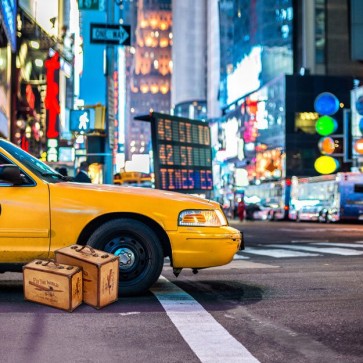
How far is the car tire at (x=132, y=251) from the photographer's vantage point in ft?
22.8

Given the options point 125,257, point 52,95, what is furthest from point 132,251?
point 52,95

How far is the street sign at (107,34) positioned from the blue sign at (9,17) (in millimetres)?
5244

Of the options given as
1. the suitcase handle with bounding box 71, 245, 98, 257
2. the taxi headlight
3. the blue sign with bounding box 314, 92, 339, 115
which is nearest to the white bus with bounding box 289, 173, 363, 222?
the blue sign with bounding box 314, 92, 339, 115

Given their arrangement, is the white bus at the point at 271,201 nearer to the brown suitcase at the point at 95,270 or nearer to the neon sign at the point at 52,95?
the neon sign at the point at 52,95

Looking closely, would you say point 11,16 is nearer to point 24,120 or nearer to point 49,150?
point 24,120

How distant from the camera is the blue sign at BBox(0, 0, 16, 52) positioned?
2602 centimetres

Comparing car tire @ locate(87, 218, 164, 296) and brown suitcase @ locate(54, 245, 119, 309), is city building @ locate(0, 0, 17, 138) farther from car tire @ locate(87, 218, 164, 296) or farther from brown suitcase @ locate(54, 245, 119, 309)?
brown suitcase @ locate(54, 245, 119, 309)

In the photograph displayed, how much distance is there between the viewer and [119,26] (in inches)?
884

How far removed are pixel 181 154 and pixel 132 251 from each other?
1633 inches

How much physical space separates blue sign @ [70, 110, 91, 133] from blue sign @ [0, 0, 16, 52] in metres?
14.3

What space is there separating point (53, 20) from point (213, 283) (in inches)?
1584

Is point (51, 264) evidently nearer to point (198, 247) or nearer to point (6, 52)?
point (198, 247)

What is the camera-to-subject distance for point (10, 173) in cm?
684

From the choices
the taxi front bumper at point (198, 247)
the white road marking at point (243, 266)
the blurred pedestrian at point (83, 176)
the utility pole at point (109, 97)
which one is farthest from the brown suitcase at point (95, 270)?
the utility pole at point (109, 97)
